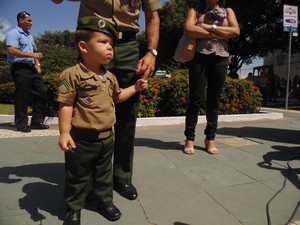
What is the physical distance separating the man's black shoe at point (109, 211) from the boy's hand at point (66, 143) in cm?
56

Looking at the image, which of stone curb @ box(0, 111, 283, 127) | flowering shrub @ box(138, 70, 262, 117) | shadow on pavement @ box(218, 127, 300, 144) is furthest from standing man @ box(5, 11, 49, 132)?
shadow on pavement @ box(218, 127, 300, 144)

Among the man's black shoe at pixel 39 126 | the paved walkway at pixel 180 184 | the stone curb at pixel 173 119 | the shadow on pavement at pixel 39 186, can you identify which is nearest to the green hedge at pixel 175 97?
the stone curb at pixel 173 119

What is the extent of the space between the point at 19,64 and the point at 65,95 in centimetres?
399

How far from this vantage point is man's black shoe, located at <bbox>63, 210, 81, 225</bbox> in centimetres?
212

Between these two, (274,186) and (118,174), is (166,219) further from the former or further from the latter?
(274,186)

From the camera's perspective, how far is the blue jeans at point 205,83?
3824 mm

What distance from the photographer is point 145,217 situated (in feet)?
7.44

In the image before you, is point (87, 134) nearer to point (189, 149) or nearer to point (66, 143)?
point (66, 143)

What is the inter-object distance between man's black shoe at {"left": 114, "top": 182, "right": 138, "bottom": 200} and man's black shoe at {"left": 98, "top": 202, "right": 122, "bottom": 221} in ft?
0.91

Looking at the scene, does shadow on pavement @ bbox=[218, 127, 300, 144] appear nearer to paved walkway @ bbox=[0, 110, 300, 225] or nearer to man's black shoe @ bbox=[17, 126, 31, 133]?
paved walkway @ bbox=[0, 110, 300, 225]

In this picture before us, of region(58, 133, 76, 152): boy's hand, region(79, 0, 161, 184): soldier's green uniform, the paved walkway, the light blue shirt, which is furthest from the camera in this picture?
→ the light blue shirt

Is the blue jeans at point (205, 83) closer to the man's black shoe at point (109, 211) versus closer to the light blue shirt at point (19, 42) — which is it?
the man's black shoe at point (109, 211)

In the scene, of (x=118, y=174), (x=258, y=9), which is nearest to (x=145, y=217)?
(x=118, y=174)

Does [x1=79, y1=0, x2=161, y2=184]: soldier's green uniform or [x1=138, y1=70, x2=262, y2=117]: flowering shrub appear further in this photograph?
[x1=138, y1=70, x2=262, y2=117]: flowering shrub
